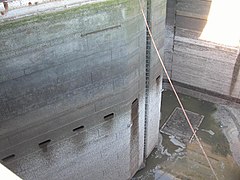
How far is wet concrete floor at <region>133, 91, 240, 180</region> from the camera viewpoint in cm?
932

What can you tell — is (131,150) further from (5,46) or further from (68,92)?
(5,46)

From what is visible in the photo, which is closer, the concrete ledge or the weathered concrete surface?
the weathered concrete surface

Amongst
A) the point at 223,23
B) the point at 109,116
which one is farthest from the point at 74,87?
the point at 223,23

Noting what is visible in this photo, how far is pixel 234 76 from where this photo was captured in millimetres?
11211

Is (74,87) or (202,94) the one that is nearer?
(74,87)

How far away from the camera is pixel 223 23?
10438mm

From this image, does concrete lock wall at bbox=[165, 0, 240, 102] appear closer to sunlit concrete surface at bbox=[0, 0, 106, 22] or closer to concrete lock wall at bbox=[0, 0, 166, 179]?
concrete lock wall at bbox=[0, 0, 166, 179]

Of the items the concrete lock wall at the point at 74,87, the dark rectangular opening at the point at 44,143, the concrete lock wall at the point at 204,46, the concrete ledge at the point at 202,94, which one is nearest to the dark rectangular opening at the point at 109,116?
the concrete lock wall at the point at 74,87

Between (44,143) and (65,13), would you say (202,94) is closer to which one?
(44,143)

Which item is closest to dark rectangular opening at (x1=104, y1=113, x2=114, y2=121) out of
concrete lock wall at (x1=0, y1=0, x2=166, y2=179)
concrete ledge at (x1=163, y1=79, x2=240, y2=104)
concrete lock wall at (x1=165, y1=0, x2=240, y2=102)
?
concrete lock wall at (x1=0, y1=0, x2=166, y2=179)

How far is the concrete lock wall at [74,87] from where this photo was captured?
5.42m

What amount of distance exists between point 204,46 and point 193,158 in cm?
420

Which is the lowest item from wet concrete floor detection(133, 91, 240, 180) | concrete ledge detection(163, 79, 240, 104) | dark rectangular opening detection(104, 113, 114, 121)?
wet concrete floor detection(133, 91, 240, 180)

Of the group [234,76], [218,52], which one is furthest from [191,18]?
[234,76]
